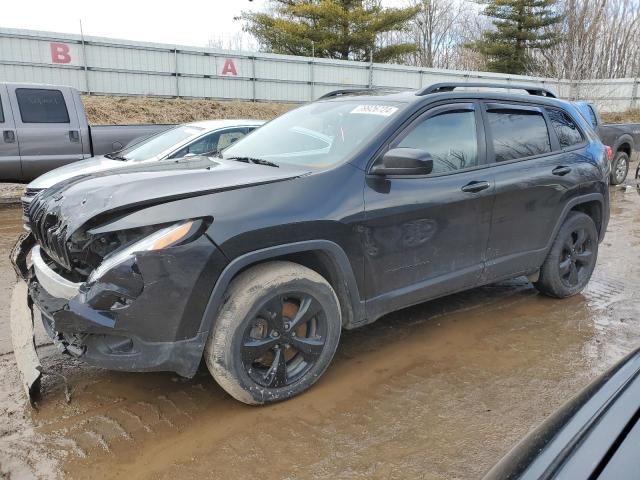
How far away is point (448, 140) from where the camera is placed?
3.68m

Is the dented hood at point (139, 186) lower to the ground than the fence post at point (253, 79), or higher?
lower

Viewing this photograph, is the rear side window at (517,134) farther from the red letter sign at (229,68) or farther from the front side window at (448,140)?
the red letter sign at (229,68)

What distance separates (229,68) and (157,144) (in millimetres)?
14681

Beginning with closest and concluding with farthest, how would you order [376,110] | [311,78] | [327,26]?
[376,110]
[311,78]
[327,26]

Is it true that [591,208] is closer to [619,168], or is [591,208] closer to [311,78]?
[619,168]

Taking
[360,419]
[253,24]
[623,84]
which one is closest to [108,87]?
[253,24]

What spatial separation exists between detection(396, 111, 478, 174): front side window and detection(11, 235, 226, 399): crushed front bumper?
1646 millimetres

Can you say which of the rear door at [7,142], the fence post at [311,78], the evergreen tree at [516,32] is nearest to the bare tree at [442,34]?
the evergreen tree at [516,32]

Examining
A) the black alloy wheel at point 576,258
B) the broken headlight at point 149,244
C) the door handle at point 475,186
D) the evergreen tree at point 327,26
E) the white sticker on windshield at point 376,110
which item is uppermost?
the evergreen tree at point 327,26

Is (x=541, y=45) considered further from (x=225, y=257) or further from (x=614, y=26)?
(x=225, y=257)

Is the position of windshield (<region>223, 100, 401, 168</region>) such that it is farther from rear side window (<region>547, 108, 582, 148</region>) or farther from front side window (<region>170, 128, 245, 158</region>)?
front side window (<region>170, 128, 245, 158</region>)

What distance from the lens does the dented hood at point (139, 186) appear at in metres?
2.61

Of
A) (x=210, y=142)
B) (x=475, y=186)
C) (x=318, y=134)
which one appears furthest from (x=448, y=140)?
(x=210, y=142)

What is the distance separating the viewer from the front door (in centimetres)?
323
